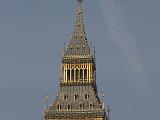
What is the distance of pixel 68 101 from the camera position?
196250mm

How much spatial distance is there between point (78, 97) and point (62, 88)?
12.1ft

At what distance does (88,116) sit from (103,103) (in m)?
4.11

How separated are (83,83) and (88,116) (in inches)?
278

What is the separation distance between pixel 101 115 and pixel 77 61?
1236 centimetres

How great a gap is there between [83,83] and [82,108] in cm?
541

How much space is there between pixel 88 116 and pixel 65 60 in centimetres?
1258

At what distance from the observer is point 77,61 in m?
Answer: 200

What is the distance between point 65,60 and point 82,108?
1071 cm

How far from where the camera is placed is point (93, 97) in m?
196

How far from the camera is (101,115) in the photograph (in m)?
193

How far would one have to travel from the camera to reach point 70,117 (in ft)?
638

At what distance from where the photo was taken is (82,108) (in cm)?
19462

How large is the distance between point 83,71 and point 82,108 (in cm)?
770

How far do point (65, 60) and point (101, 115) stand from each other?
13634 millimetres
